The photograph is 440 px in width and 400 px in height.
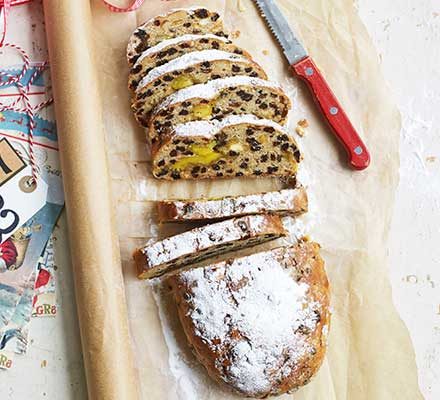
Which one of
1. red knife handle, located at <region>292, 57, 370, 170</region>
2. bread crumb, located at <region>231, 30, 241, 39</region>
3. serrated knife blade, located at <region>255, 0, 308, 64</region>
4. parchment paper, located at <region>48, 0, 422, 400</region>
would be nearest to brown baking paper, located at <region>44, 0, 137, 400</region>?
parchment paper, located at <region>48, 0, 422, 400</region>

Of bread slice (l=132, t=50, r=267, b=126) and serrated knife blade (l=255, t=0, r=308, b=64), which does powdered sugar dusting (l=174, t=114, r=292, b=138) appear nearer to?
bread slice (l=132, t=50, r=267, b=126)

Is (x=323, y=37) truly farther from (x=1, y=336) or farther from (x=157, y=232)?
(x=1, y=336)

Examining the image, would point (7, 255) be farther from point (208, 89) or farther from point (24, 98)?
point (208, 89)

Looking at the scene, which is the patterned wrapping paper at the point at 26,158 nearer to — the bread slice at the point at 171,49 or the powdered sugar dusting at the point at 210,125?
the bread slice at the point at 171,49

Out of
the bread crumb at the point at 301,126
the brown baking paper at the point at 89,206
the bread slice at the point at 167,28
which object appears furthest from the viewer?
the bread crumb at the point at 301,126

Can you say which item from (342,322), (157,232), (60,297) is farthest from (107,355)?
(342,322)

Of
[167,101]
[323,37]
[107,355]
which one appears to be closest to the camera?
[107,355]

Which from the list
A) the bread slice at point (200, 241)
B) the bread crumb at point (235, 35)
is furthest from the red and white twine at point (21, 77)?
the bread slice at point (200, 241)
